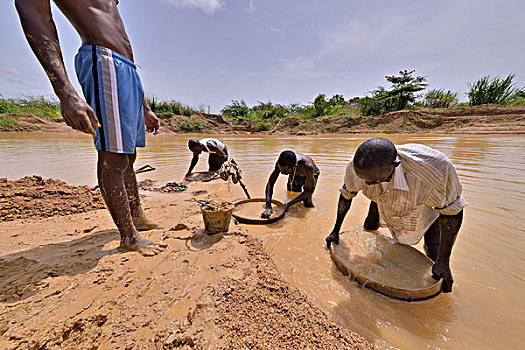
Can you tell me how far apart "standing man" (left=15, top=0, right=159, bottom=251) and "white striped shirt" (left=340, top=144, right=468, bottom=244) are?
2034 mm

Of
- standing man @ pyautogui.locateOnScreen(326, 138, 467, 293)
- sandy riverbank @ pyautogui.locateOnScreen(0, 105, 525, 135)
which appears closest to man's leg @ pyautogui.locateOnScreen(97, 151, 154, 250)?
standing man @ pyautogui.locateOnScreen(326, 138, 467, 293)

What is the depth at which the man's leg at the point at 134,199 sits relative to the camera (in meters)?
2.09

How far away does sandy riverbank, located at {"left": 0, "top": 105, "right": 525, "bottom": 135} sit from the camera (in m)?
15.8

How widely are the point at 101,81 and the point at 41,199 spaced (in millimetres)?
2477

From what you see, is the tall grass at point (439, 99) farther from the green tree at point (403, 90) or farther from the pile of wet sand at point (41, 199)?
the pile of wet sand at point (41, 199)

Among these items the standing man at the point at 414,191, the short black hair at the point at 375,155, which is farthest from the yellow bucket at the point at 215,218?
the short black hair at the point at 375,155

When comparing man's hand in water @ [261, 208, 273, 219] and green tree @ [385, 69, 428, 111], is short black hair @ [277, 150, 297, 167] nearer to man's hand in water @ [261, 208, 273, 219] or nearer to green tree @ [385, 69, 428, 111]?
man's hand in water @ [261, 208, 273, 219]

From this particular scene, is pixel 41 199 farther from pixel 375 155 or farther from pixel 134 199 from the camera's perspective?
pixel 375 155

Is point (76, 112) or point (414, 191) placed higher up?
point (76, 112)

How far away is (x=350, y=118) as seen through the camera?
74.1 ft

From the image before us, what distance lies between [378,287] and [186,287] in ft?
4.74

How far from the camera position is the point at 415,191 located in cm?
163

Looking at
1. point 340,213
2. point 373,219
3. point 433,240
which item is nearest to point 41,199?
point 340,213

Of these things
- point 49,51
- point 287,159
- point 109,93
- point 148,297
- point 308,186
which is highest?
point 49,51
